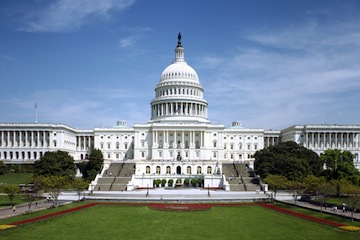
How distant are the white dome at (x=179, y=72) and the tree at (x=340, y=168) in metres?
62.2

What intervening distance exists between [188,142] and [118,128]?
3388 centimetres

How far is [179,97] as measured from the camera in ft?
440

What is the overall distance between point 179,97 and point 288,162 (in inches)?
2274

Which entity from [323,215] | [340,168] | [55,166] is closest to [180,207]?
[323,215]

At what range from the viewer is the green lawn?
35.5 metres

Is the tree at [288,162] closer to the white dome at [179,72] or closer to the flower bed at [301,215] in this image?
the flower bed at [301,215]

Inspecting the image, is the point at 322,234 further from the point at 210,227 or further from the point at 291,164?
the point at 291,164

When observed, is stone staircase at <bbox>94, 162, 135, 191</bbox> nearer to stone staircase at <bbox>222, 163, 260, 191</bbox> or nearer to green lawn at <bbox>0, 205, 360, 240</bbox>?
stone staircase at <bbox>222, 163, 260, 191</bbox>

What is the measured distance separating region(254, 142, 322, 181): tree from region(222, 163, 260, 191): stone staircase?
9.07 ft

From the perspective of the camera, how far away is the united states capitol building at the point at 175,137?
11962 centimetres

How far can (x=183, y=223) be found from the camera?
140ft

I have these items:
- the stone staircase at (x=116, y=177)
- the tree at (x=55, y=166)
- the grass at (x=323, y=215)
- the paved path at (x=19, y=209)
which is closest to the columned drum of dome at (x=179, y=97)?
the stone staircase at (x=116, y=177)

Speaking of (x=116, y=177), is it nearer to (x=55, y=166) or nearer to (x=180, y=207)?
(x=55, y=166)

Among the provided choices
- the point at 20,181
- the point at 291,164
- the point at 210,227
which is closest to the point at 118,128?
the point at 20,181
